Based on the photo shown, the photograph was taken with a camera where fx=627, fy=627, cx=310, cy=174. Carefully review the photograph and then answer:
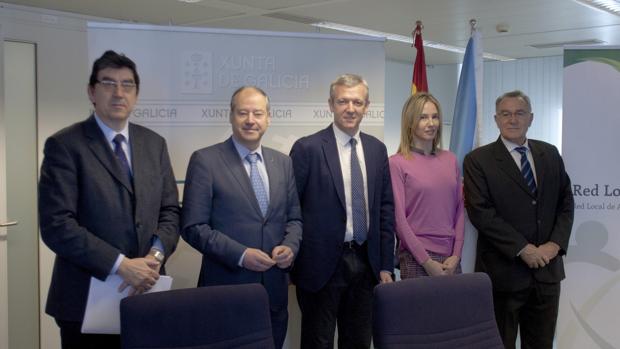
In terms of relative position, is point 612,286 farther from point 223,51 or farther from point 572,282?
point 223,51

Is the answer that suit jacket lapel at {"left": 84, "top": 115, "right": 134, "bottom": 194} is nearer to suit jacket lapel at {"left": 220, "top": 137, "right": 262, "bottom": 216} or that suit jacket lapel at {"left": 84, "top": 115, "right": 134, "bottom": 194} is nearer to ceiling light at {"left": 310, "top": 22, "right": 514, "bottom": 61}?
suit jacket lapel at {"left": 220, "top": 137, "right": 262, "bottom": 216}

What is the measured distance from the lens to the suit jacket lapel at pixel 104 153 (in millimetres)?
2334

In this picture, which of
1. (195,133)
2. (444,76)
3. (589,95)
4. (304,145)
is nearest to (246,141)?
(304,145)

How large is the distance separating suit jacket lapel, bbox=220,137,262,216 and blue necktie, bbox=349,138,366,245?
0.49 m

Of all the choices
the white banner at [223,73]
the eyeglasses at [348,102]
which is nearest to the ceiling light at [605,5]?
the white banner at [223,73]

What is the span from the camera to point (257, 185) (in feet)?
8.93

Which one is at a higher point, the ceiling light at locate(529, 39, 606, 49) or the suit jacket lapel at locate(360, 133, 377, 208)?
the ceiling light at locate(529, 39, 606, 49)

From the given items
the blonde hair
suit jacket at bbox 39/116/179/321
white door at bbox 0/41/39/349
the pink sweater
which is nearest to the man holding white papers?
suit jacket at bbox 39/116/179/321

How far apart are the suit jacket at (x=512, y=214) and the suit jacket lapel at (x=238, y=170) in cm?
122

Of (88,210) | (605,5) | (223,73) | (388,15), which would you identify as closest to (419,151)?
(223,73)

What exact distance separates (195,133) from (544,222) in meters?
1.85

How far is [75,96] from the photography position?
15.1ft

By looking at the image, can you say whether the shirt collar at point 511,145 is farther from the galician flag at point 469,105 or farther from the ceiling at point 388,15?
the ceiling at point 388,15

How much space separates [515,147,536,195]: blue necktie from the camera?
3.20 meters
